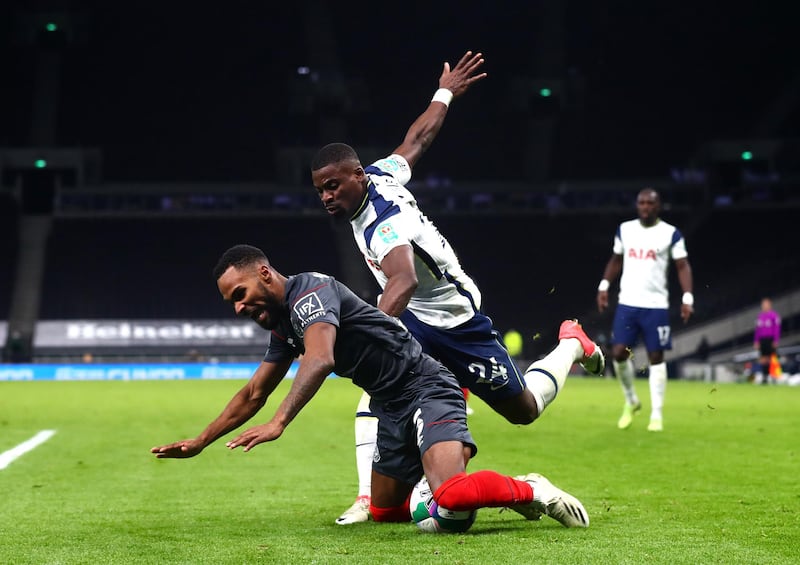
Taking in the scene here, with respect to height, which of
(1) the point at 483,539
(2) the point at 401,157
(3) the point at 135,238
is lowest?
(1) the point at 483,539

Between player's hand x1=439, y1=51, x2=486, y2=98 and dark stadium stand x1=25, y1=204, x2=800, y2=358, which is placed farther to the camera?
dark stadium stand x1=25, y1=204, x2=800, y2=358

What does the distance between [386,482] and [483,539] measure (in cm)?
72

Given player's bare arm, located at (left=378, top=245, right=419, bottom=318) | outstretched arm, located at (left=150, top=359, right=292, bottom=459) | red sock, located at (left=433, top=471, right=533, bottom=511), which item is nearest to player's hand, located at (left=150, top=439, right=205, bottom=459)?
outstretched arm, located at (left=150, top=359, right=292, bottom=459)

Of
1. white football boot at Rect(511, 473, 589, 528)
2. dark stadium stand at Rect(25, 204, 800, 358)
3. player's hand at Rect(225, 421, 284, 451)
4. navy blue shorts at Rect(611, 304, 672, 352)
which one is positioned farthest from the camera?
dark stadium stand at Rect(25, 204, 800, 358)

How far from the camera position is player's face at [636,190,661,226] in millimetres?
11453

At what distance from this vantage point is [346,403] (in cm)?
1812

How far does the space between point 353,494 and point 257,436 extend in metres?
2.84

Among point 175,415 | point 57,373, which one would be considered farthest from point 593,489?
point 57,373

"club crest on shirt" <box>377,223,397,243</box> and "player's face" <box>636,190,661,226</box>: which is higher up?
"player's face" <box>636,190,661,226</box>

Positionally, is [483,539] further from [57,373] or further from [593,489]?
[57,373]

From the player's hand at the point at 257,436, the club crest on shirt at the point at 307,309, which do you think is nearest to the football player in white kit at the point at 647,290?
the club crest on shirt at the point at 307,309

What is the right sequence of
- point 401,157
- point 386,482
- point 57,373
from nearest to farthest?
point 386,482
point 401,157
point 57,373

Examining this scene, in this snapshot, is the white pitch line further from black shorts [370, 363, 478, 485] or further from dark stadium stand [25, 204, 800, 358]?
dark stadium stand [25, 204, 800, 358]

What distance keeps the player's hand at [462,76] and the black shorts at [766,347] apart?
61.9 feet
